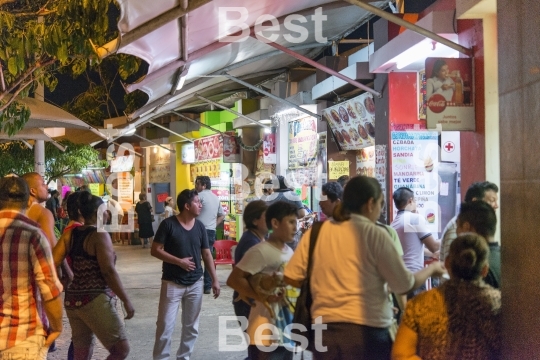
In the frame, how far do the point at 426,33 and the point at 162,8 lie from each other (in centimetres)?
331

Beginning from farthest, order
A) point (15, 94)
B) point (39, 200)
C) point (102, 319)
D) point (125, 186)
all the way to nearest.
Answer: point (125, 186)
point (15, 94)
point (39, 200)
point (102, 319)

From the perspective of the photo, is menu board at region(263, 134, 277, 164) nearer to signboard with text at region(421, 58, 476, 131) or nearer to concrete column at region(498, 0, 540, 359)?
signboard with text at region(421, 58, 476, 131)

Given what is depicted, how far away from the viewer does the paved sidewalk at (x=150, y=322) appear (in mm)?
7977

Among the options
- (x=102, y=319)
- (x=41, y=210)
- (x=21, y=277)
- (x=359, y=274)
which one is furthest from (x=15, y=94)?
(x=359, y=274)

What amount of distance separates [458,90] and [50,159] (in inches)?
590

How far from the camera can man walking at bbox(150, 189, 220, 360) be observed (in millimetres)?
6902

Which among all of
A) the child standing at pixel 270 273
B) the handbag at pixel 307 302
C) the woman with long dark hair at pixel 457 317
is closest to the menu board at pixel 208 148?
the child standing at pixel 270 273

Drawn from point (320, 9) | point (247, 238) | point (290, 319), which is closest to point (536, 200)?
point (290, 319)

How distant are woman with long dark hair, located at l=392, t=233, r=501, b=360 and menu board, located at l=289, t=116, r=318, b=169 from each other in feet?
40.6

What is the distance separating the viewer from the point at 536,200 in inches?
128

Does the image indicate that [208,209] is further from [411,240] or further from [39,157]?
[411,240]

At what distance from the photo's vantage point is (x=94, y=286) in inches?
225

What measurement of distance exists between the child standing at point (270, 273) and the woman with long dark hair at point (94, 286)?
140 cm

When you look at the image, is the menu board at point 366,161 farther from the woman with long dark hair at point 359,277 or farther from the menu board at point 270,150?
the woman with long dark hair at point 359,277
